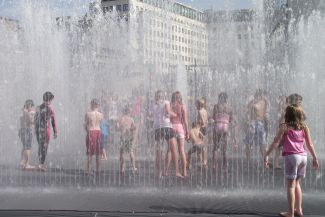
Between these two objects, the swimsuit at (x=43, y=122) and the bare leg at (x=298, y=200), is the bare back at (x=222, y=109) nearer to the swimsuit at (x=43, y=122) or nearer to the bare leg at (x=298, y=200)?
the swimsuit at (x=43, y=122)

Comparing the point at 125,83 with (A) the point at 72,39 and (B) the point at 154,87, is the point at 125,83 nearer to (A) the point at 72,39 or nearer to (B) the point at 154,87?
(B) the point at 154,87

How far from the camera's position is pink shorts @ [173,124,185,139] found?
8555 mm

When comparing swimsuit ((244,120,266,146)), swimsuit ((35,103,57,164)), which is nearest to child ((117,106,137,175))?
swimsuit ((35,103,57,164))

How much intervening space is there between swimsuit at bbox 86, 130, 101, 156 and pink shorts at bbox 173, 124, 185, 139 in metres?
1.56

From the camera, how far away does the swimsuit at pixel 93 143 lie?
359 inches

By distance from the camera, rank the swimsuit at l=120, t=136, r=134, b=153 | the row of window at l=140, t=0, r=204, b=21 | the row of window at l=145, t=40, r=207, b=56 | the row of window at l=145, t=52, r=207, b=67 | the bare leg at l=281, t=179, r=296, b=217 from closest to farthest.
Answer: the bare leg at l=281, t=179, r=296, b=217, the swimsuit at l=120, t=136, r=134, b=153, the row of window at l=140, t=0, r=204, b=21, the row of window at l=145, t=52, r=207, b=67, the row of window at l=145, t=40, r=207, b=56

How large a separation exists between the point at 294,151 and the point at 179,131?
312 centimetres

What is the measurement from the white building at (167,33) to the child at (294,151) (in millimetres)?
8818

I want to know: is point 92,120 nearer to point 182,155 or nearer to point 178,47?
point 182,155

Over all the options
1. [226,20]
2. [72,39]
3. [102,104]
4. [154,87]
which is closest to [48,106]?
[102,104]

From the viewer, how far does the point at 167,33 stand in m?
16.8

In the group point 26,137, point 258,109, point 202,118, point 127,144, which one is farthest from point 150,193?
point 26,137

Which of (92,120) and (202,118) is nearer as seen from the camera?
(92,120)

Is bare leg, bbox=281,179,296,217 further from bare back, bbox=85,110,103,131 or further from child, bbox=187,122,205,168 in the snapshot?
bare back, bbox=85,110,103,131
